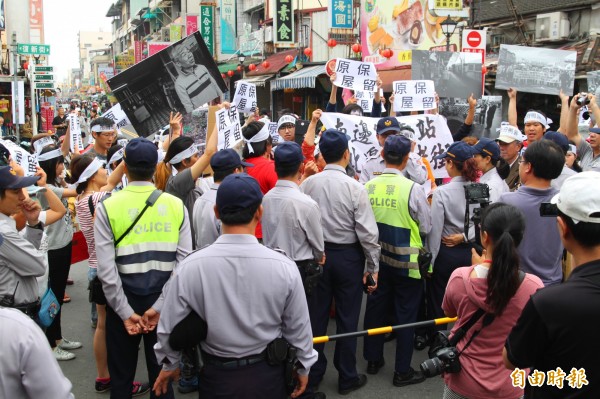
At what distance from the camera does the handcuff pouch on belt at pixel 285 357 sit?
9.13 feet

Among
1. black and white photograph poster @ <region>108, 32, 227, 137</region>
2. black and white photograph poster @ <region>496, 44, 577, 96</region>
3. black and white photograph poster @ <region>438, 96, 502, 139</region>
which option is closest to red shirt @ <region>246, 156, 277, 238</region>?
black and white photograph poster @ <region>108, 32, 227, 137</region>

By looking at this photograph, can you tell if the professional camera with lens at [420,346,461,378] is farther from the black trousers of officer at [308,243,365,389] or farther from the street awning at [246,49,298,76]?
the street awning at [246,49,298,76]

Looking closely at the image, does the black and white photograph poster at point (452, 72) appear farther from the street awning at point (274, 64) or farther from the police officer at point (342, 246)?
the street awning at point (274, 64)

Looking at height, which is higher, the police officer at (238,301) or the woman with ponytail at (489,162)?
the woman with ponytail at (489,162)

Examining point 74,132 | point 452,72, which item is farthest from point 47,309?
point 452,72

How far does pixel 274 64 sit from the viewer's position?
88.2 feet

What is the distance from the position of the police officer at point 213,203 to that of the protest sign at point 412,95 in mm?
3891

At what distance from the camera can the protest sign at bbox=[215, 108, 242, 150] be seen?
5.46m

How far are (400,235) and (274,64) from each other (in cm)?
2302

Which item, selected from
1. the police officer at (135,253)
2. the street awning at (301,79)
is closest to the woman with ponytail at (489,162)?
the police officer at (135,253)

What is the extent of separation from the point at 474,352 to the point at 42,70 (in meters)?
22.3

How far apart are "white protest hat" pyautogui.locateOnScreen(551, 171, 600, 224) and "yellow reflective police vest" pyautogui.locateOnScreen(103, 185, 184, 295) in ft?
8.24

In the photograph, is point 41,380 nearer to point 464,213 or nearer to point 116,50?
point 464,213

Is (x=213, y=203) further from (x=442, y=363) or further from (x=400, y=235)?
(x=442, y=363)
